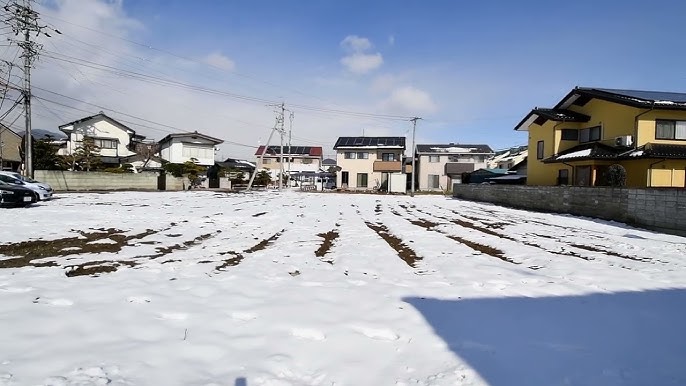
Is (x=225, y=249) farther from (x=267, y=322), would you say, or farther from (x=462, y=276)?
(x=462, y=276)

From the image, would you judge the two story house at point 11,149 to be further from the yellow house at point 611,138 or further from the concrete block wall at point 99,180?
the yellow house at point 611,138

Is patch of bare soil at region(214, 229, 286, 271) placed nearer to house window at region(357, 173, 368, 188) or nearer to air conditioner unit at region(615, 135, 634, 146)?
air conditioner unit at region(615, 135, 634, 146)

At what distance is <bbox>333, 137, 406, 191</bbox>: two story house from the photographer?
39.1 metres

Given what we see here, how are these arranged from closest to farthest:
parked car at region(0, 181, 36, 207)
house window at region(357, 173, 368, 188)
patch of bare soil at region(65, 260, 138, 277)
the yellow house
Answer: patch of bare soil at region(65, 260, 138, 277), parked car at region(0, 181, 36, 207), the yellow house, house window at region(357, 173, 368, 188)

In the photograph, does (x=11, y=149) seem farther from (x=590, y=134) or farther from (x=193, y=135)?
(x=590, y=134)

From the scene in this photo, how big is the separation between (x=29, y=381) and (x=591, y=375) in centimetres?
351

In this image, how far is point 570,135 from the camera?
20.5 meters

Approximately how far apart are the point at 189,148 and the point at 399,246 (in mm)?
38049

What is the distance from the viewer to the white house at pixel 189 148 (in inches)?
1537

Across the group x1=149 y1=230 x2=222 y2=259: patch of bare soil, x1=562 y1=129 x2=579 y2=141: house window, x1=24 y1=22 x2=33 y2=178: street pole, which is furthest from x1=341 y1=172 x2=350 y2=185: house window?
x1=149 y1=230 x2=222 y2=259: patch of bare soil

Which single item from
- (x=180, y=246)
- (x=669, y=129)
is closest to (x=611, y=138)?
(x=669, y=129)

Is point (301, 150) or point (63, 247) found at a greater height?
point (301, 150)

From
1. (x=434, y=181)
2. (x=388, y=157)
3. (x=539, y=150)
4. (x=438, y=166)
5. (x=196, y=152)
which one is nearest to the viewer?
(x=539, y=150)

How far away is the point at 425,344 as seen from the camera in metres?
2.74
